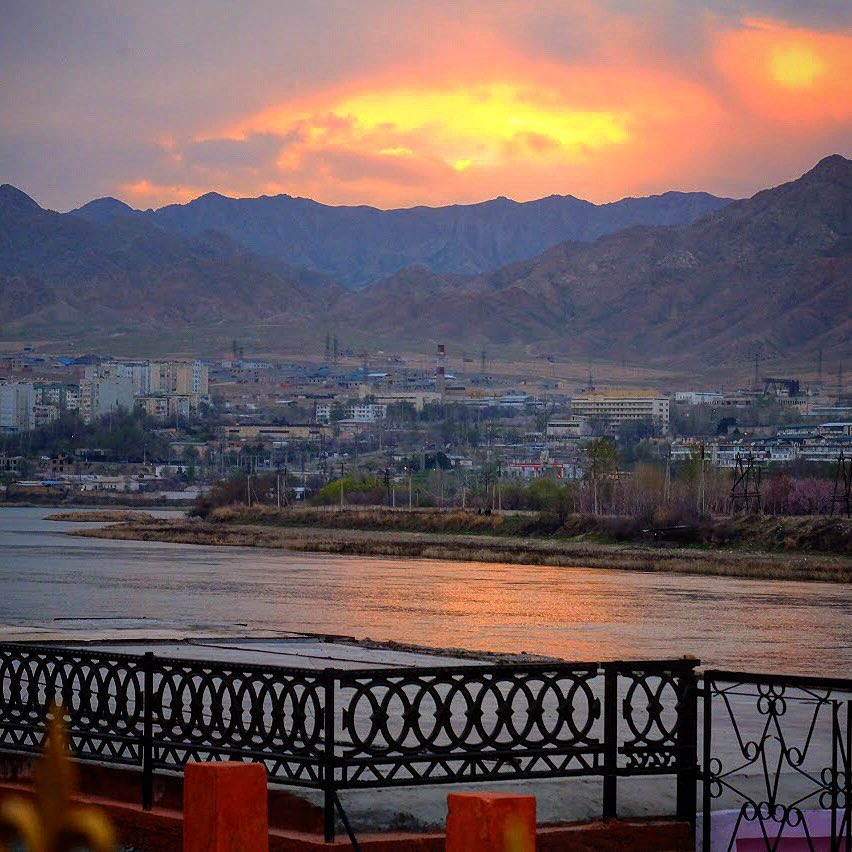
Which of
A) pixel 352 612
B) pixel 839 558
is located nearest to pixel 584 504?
pixel 839 558

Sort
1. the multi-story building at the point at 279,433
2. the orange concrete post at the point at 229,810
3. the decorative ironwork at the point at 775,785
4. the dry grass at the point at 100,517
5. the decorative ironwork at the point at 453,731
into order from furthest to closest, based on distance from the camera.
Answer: the multi-story building at the point at 279,433 < the dry grass at the point at 100,517 < the decorative ironwork at the point at 775,785 < the decorative ironwork at the point at 453,731 < the orange concrete post at the point at 229,810

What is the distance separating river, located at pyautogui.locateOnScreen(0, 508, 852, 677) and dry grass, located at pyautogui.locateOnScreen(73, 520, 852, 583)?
209 centimetres

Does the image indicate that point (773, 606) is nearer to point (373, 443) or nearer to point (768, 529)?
point (768, 529)

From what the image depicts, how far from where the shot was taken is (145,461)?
6890 inches

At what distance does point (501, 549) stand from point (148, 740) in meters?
56.1

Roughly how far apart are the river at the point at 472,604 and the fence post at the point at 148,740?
1201 cm

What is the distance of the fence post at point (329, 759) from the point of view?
18.5 ft

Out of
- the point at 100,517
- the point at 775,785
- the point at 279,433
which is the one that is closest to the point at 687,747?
the point at 775,785

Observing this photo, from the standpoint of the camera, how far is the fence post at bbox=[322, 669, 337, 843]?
5648mm

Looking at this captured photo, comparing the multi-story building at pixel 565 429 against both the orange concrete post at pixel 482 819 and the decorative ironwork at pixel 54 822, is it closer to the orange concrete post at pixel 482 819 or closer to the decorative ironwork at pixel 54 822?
the orange concrete post at pixel 482 819

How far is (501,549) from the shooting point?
62.4m

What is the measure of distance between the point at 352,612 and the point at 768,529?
104 ft

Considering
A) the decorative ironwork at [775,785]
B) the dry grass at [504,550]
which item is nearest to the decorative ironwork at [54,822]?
the decorative ironwork at [775,785]

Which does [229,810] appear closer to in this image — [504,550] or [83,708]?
[83,708]
